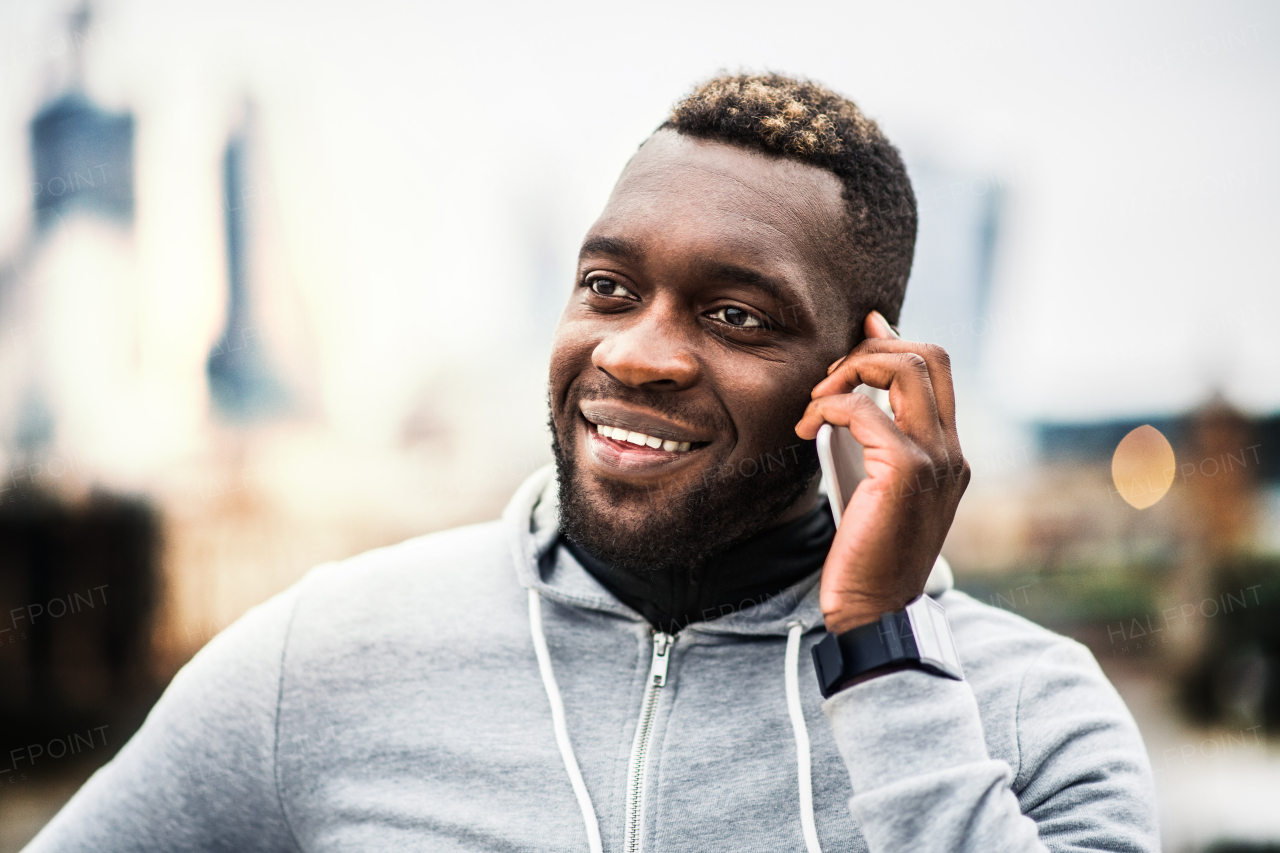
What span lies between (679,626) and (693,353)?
1.86ft

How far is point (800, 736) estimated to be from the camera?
5.69ft

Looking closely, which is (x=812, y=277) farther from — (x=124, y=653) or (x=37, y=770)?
(x=37, y=770)

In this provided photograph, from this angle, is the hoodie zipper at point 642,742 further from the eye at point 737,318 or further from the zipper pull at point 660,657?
the eye at point 737,318

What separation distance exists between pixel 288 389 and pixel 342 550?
113 inches

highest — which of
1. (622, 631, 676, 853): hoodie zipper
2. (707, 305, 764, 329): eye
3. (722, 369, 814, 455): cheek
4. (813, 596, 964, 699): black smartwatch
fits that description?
(707, 305, 764, 329): eye

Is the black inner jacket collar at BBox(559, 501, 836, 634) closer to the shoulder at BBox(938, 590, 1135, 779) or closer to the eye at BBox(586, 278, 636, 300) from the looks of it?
the shoulder at BBox(938, 590, 1135, 779)

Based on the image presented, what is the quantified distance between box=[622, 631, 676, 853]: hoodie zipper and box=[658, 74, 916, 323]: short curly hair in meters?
0.82

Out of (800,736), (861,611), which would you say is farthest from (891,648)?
(800,736)

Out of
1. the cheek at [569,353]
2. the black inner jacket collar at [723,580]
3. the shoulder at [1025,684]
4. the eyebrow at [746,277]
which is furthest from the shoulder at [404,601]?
the shoulder at [1025,684]

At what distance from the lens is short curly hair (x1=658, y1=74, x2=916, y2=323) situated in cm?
189

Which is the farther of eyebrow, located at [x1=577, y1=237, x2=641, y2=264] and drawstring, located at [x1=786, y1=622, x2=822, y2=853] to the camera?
eyebrow, located at [x1=577, y1=237, x2=641, y2=264]

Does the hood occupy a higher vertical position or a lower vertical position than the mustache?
lower

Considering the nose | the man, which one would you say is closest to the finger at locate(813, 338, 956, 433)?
the man

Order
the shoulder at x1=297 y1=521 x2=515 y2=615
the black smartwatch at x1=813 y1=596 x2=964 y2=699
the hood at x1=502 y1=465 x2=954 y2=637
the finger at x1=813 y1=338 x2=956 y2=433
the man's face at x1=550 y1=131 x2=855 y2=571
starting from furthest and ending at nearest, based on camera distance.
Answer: the shoulder at x1=297 y1=521 x2=515 y2=615
the hood at x1=502 y1=465 x2=954 y2=637
the man's face at x1=550 y1=131 x2=855 y2=571
the finger at x1=813 y1=338 x2=956 y2=433
the black smartwatch at x1=813 y1=596 x2=964 y2=699
